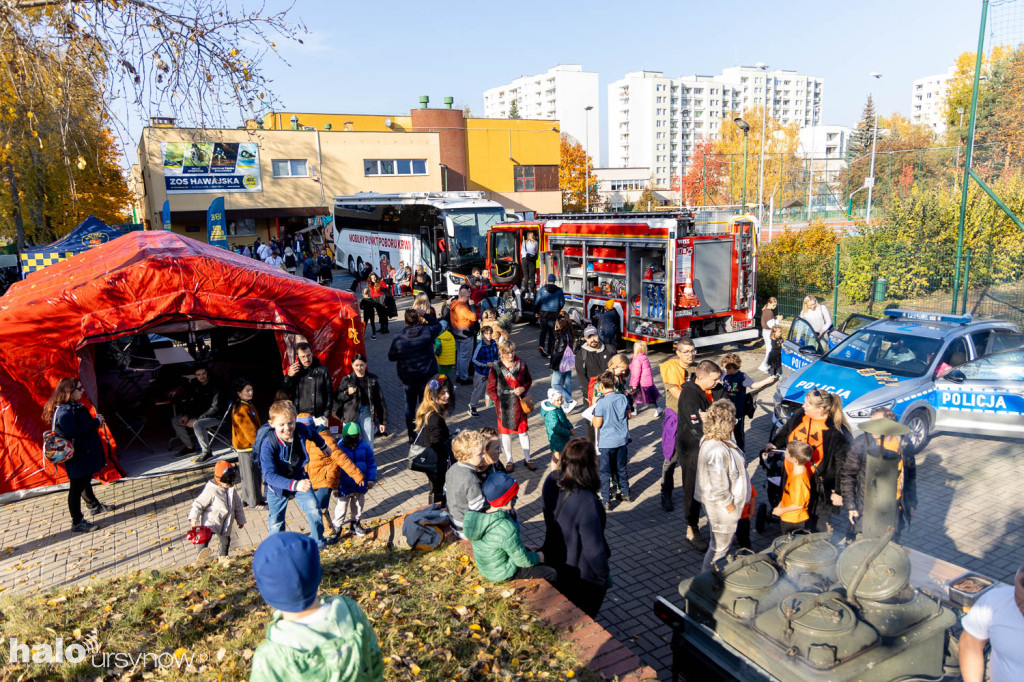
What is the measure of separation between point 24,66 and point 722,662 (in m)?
7.64

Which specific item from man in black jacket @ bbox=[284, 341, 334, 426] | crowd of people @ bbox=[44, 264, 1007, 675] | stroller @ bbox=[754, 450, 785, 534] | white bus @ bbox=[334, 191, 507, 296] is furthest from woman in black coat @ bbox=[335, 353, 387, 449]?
white bus @ bbox=[334, 191, 507, 296]

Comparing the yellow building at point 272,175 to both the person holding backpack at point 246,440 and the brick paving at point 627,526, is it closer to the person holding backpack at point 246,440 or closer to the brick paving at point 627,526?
the brick paving at point 627,526

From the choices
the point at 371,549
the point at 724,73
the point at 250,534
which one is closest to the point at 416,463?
the point at 371,549

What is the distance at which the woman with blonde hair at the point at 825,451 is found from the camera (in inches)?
230

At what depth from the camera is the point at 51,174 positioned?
21.6 m

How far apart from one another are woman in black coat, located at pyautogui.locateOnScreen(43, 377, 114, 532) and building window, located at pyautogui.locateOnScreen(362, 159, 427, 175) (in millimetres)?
36792

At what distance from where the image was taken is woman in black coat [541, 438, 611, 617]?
176 inches

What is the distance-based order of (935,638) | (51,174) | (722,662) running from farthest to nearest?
(51,174)
(722,662)
(935,638)

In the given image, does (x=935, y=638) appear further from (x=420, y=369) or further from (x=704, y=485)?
(x=420, y=369)

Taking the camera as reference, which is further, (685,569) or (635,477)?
(635,477)

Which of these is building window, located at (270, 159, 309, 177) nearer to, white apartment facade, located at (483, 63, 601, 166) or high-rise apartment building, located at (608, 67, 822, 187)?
white apartment facade, located at (483, 63, 601, 166)

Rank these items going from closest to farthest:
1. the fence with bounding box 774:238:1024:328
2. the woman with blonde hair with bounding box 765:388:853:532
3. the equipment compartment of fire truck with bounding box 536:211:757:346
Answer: the woman with blonde hair with bounding box 765:388:853:532 < the equipment compartment of fire truck with bounding box 536:211:757:346 < the fence with bounding box 774:238:1024:328

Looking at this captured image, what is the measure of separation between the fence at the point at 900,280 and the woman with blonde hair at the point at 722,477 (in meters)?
10.9

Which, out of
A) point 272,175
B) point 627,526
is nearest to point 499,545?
point 627,526
